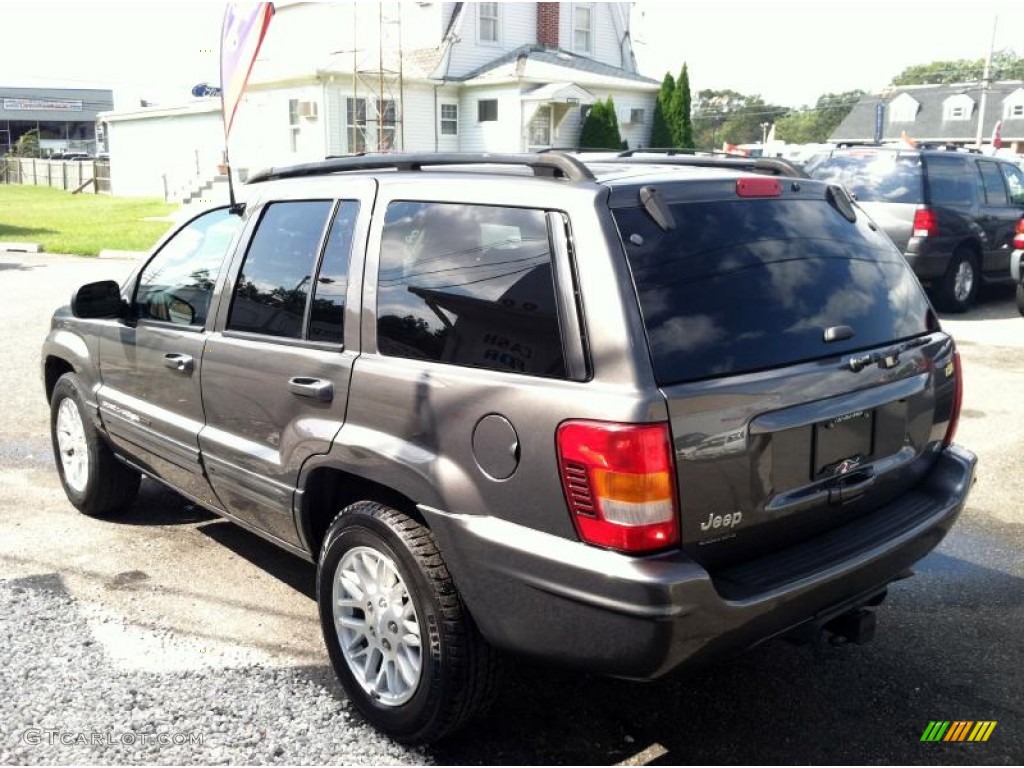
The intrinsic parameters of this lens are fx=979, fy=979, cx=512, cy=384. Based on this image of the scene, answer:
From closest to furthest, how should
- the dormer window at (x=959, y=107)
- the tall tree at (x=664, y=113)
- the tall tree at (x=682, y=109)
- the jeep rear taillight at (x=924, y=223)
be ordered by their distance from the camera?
the jeep rear taillight at (x=924, y=223) < the tall tree at (x=682, y=109) < the tall tree at (x=664, y=113) < the dormer window at (x=959, y=107)

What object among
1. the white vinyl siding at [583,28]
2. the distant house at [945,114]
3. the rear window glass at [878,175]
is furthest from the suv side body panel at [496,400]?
the distant house at [945,114]

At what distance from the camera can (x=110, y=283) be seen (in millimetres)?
4645

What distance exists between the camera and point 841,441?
9.92 ft

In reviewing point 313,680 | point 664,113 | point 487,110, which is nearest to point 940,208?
point 313,680

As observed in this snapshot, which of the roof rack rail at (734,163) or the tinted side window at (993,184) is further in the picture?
the tinted side window at (993,184)

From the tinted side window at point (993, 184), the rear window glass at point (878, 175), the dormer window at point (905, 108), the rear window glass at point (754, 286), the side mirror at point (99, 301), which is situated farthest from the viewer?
the dormer window at point (905, 108)

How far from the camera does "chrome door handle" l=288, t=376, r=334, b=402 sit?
11.0 feet

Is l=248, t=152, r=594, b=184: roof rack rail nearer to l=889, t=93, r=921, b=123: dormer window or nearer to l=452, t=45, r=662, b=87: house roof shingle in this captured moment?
l=452, t=45, r=662, b=87: house roof shingle

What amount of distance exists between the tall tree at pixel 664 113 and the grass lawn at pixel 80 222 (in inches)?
651

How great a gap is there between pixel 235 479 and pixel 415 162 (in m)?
1.44

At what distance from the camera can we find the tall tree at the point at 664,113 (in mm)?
33938

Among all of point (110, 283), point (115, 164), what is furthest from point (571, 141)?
point (110, 283)

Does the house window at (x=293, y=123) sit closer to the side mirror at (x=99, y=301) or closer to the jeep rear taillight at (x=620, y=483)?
the side mirror at (x=99, y=301)

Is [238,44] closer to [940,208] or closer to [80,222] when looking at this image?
[940,208]
